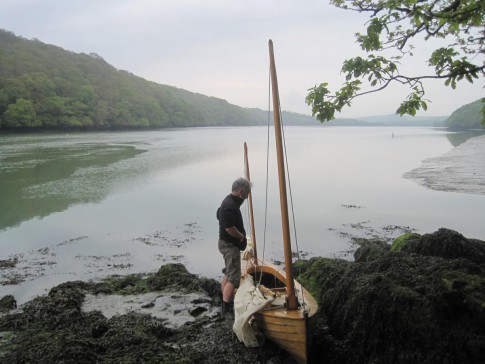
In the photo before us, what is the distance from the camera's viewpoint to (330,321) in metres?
6.46

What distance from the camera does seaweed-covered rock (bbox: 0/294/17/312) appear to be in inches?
315

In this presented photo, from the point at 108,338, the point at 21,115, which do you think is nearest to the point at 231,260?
the point at 108,338

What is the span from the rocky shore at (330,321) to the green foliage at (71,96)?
82.4 m

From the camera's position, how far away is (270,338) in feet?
19.0

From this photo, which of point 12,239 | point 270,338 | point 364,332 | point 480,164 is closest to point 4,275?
point 12,239

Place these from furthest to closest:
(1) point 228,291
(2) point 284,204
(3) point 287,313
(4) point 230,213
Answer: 1. (1) point 228,291
2. (4) point 230,213
3. (2) point 284,204
4. (3) point 287,313

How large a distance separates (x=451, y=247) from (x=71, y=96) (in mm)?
119139

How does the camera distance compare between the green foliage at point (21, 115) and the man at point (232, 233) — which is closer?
A: the man at point (232, 233)

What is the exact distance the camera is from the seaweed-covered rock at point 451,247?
7.90 m

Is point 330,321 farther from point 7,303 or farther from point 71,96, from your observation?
point 71,96

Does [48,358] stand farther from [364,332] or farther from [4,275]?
[4,275]

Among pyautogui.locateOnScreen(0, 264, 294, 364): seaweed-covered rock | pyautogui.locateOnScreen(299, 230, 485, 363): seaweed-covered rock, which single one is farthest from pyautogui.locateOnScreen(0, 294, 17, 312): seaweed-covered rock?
pyautogui.locateOnScreen(299, 230, 485, 363): seaweed-covered rock

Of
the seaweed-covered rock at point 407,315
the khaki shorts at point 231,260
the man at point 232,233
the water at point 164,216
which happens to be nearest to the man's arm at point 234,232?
the man at point 232,233

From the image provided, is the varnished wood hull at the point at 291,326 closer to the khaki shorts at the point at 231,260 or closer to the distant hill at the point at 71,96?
the khaki shorts at the point at 231,260
